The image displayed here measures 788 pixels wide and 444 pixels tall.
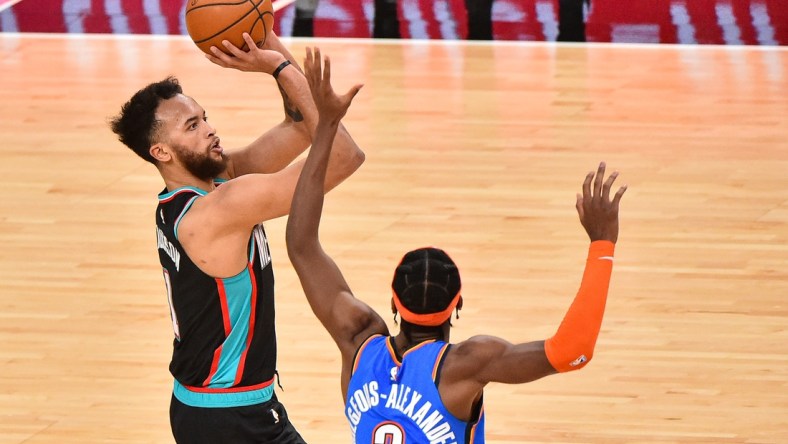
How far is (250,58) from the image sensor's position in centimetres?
394

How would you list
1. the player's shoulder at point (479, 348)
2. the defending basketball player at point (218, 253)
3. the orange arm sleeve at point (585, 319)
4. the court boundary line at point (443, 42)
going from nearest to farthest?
the orange arm sleeve at point (585, 319), the player's shoulder at point (479, 348), the defending basketball player at point (218, 253), the court boundary line at point (443, 42)

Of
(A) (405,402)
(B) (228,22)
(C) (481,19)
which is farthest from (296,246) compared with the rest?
(C) (481,19)

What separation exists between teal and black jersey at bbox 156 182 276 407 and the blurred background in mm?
9159

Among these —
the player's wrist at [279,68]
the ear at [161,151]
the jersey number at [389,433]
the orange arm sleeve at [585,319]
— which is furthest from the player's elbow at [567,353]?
the ear at [161,151]

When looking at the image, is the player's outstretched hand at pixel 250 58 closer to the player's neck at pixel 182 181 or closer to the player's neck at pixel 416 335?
the player's neck at pixel 182 181

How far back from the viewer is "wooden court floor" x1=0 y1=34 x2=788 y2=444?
577 centimetres

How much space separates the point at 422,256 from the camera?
322 centimetres

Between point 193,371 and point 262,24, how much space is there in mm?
1124

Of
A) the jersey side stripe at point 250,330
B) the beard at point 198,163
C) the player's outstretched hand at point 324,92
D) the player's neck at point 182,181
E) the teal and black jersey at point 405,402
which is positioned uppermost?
the player's outstretched hand at point 324,92

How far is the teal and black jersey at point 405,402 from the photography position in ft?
10.3

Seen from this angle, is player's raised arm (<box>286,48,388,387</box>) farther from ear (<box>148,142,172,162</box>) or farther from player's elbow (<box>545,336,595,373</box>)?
ear (<box>148,142,172,162</box>)

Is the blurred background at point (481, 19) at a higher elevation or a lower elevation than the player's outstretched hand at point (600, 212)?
lower

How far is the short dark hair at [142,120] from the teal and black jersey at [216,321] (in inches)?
6.5

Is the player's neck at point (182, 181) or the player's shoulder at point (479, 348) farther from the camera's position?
the player's neck at point (182, 181)
